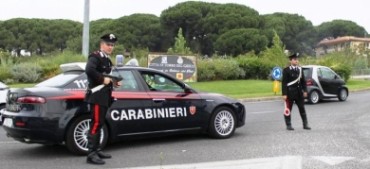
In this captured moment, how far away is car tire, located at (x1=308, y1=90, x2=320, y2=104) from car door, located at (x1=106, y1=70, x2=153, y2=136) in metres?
12.6

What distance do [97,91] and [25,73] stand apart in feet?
70.2

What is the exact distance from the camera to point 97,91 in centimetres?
733

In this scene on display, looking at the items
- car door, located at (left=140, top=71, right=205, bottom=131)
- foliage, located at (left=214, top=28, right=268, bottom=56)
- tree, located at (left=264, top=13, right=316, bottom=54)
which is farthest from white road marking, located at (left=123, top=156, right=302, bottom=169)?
tree, located at (left=264, top=13, right=316, bottom=54)

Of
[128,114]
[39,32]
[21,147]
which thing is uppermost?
[39,32]

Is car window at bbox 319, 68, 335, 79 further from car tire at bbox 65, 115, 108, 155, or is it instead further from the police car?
car tire at bbox 65, 115, 108, 155

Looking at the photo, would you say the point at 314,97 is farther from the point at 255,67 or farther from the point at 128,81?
the point at 255,67

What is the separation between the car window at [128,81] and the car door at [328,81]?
44.0 ft

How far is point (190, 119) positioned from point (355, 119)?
20.0ft

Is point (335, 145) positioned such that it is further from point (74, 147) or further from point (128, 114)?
point (74, 147)

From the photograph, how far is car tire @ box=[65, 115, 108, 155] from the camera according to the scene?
26.0ft

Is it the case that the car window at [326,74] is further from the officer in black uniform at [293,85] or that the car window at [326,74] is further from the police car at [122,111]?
the police car at [122,111]

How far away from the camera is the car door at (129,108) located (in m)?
8.36

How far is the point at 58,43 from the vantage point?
79500 millimetres

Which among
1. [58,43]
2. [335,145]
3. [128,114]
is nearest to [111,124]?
[128,114]
